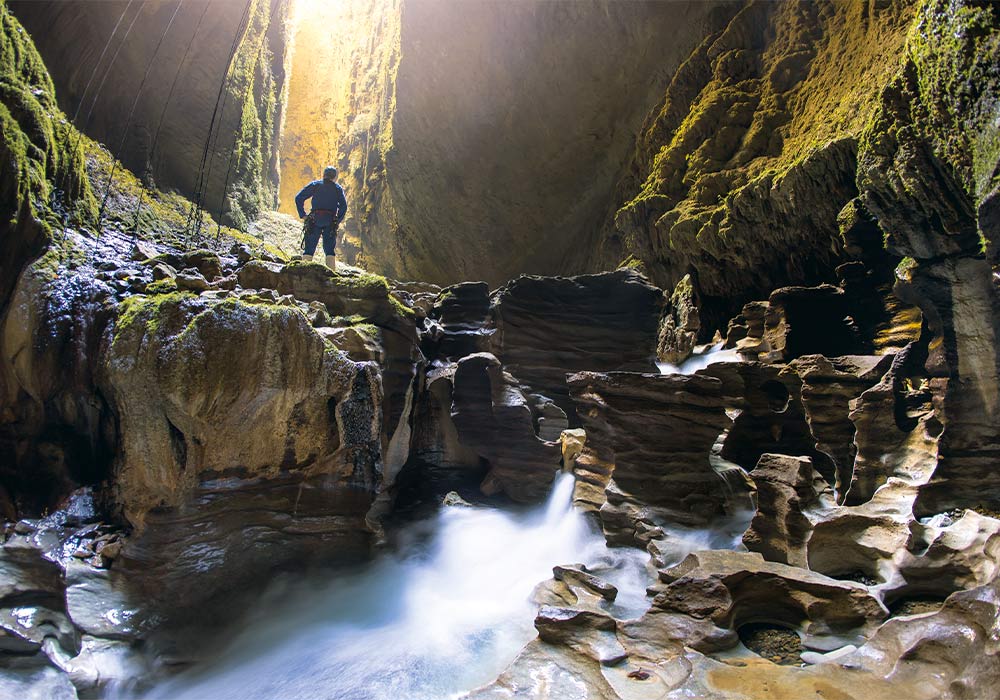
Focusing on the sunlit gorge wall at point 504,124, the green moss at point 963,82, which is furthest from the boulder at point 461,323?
the sunlit gorge wall at point 504,124

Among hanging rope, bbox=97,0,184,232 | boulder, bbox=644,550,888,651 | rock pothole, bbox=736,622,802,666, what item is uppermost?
hanging rope, bbox=97,0,184,232

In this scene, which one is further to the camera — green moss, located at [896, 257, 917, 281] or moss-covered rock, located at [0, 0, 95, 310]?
green moss, located at [896, 257, 917, 281]

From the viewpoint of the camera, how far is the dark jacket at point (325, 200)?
13219mm

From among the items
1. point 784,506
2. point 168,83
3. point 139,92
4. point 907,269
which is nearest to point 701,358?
point 907,269

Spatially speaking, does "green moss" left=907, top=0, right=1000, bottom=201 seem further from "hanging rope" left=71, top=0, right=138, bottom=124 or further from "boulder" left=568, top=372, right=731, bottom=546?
"hanging rope" left=71, top=0, right=138, bottom=124

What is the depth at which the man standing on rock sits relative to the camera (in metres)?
Answer: 13.2

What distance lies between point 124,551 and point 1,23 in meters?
8.45

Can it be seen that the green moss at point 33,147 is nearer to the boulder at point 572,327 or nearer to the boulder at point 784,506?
the boulder at point 572,327

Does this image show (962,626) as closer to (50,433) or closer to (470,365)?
(470,365)

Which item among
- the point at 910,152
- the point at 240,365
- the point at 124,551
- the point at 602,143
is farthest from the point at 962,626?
the point at 602,143

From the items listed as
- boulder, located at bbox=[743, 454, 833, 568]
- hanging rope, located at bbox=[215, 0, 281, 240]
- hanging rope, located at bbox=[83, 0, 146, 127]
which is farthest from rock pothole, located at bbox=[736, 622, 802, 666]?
hanging rope, located at bbox=[83, 0, 146, 127]

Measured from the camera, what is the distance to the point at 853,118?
38.8ft

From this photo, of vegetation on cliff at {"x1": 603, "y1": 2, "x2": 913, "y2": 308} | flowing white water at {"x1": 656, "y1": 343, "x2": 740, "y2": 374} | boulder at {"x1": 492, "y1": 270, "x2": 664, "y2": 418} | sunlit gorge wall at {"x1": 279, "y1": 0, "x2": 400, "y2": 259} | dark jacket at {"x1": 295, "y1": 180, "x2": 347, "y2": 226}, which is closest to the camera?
vegetation on cliff at {"x1": 603, "y1": 2, "x2": 913, "y2": 308}

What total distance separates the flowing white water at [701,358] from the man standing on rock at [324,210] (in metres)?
9.08
